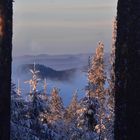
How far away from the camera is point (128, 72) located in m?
8.62

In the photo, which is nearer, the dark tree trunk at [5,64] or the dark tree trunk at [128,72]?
the dark tree trunk at [128,72]

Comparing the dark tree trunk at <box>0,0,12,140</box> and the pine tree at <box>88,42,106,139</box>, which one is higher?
the dark tree trunk at <box>0,0,12,140</box>

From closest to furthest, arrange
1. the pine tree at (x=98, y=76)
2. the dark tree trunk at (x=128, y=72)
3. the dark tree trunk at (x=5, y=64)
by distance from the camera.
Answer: the dark tree trunk at (x=128, y=72), the dark tree trunk at (x=5, y=64), the pine tree at (x=98, y=76)

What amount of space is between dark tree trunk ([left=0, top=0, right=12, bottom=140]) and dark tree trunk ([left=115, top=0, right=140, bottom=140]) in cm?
279

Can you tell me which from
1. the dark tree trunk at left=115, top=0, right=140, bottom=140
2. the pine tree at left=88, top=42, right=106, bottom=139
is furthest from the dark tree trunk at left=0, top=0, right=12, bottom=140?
the pine tree at left=88, top=42, right=106, bottom=139

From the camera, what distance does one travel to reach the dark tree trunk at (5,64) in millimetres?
10852

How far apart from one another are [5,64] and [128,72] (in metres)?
3.07

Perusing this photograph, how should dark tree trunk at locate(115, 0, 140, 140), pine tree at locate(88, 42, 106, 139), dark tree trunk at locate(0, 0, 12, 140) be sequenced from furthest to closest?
pine tree at locate(88, 42, 106, 139) < dark tree trunk at locate(0, 0, 12, 140) < dark tree trunk at locate(115, 0, 140, 140)

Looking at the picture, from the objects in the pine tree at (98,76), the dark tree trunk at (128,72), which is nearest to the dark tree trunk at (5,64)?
the dark tree trunk at (128,72)

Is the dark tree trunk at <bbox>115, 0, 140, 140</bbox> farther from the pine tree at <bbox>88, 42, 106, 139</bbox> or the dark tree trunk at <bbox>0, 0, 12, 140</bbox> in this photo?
A: the pine tree at <bbox>88, 42, 106, 139</bbox>

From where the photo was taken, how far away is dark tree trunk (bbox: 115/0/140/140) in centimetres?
855

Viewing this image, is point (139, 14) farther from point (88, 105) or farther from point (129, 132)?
point (88, 105)

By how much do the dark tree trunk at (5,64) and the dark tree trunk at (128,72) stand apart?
2.79 metres

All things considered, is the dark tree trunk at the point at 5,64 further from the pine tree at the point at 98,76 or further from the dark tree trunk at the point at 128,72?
the pine tree at the point at 98,76
